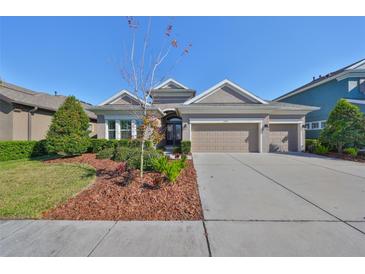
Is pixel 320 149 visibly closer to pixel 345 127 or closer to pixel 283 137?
pixel 345 127

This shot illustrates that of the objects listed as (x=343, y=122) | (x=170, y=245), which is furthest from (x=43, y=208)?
(x=343, y=122)

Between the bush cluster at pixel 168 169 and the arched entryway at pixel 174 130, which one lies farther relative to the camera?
the arched entryway at pixel 174 130

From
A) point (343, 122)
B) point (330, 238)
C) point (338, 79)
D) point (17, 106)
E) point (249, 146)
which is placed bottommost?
point (330, 238)

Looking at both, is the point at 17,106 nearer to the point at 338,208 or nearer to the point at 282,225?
the point at 282,225

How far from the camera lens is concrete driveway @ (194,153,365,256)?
104 inches

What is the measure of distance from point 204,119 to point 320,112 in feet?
42.6

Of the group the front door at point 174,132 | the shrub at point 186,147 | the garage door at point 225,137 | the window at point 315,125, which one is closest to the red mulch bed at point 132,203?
the shrub at point 186,147

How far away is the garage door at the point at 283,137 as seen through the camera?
577 inches

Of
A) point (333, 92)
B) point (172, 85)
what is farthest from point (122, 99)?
point (333, 92)

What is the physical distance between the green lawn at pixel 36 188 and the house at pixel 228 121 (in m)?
6.85

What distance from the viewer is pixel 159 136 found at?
5.62m

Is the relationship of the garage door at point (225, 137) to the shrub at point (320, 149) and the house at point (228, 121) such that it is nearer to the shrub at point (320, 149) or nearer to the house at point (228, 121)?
the house at point (228, 121)

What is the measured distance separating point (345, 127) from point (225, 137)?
7.96 m

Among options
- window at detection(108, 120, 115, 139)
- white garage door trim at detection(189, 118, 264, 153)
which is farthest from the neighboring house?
window at detection(108, 120, 115, 139)
